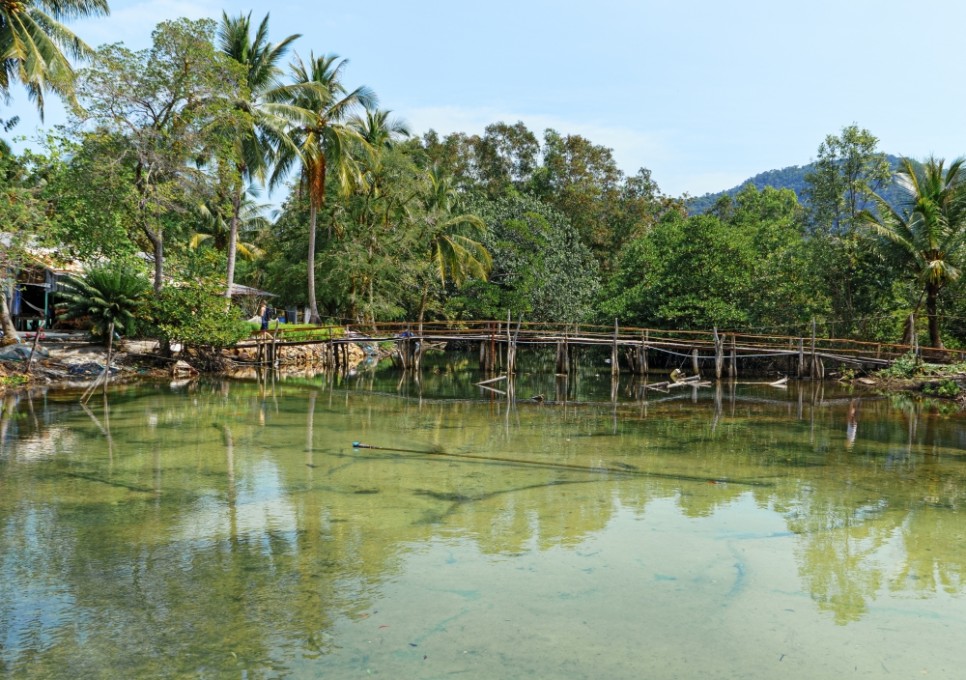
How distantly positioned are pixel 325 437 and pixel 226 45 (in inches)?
715

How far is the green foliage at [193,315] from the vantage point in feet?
71.4

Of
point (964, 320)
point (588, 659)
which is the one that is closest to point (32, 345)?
point (588, 659)

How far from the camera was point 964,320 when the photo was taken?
25.5m

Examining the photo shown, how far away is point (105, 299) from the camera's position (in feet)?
68.8

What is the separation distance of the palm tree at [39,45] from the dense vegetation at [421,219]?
1.65 feet

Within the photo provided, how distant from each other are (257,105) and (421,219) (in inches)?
402

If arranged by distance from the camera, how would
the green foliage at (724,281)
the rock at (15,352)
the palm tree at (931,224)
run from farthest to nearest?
the green foliage at (724,281) < the palm tree at (931,224) < the rock at (15,352)

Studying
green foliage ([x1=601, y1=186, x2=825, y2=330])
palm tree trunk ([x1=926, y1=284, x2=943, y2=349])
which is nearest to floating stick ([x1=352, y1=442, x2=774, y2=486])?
palm tree trunk ([x1=926, y1=284, x2=943, y2=349])

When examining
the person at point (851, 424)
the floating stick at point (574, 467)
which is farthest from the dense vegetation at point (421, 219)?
the floating stick at point (574, 467)

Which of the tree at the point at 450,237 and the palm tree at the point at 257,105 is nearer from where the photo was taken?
the palm tree at the point at 257,105

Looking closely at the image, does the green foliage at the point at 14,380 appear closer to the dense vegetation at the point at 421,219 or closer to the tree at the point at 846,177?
the dense vegetation at the point at 421,219

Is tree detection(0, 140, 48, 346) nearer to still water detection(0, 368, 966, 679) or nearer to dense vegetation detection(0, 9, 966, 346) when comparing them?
dense vegetation detection(0, 9, 966, 346)

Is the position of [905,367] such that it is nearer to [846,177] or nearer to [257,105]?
[846,177]

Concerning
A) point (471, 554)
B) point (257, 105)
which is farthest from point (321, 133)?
point (471, 554)
